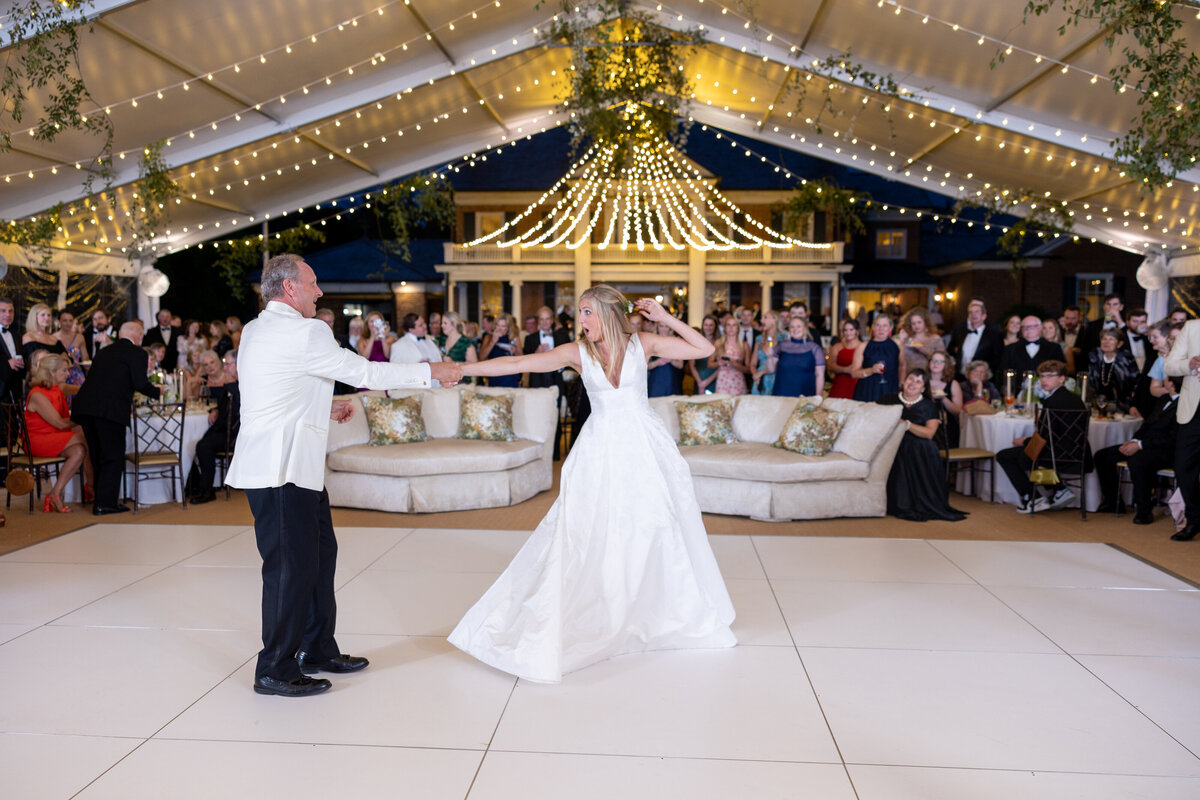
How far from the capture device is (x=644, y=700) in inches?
125

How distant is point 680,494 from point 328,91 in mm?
9499

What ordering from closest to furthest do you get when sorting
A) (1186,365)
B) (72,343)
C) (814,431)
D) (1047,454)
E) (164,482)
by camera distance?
1. (1186,365)
2. (814,431)
3. (1047,454)
4. (164,482)
5. (72,343)

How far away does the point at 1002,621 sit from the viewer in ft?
13.5

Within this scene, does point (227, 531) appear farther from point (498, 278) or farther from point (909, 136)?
point (498, 278)

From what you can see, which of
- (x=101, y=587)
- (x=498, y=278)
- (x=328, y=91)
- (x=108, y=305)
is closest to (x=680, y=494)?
(x=101, y=587)

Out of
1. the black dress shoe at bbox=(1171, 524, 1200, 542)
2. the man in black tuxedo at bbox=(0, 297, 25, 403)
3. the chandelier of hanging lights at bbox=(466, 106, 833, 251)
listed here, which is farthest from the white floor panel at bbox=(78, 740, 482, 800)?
the chandelier of hanging lights at bbox=(466, 106, 833, 251)

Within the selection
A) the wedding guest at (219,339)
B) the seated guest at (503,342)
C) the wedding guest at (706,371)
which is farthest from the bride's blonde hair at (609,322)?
the wedding guest at (219,339)

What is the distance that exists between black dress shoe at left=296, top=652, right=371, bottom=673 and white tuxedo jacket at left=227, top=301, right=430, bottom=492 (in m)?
0.76

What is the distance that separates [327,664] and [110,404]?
14.0ft

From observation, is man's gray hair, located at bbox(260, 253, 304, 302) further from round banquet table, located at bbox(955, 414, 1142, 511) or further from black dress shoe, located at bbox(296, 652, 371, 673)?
round banquet table, located at bbox(955, 414, 1142, 511)

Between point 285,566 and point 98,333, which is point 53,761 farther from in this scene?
point 98,333

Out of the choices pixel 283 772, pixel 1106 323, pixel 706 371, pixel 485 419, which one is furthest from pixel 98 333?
pixel 1106 323

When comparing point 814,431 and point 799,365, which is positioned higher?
point 799,365

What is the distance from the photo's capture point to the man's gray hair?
124 inches
